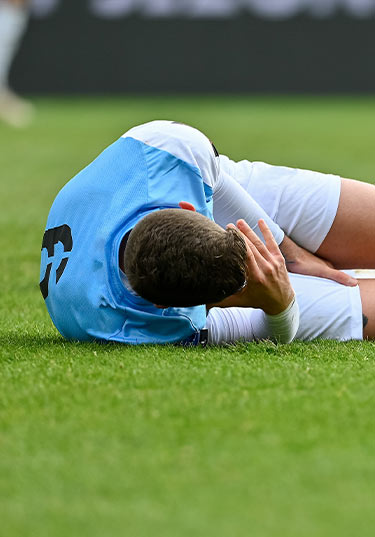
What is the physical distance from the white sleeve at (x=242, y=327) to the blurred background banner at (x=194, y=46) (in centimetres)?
1352

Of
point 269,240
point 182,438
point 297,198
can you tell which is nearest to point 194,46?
point 297,198

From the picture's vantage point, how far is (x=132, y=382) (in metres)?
2.40

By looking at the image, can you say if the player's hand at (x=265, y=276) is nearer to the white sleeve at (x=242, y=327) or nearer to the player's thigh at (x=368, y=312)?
the white sleeve at (x=242, y=327)

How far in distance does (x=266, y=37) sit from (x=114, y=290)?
14222mm

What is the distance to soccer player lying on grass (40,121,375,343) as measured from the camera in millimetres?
2383

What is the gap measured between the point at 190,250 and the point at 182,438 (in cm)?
49

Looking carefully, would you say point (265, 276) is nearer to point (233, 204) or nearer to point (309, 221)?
point (233, 204)

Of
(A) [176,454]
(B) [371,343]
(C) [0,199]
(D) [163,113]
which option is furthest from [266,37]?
(A) [176,454]

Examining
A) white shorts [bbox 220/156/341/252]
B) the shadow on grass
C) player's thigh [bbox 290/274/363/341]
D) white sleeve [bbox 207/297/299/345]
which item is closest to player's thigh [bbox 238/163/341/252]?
white shorts [bbox 220/156/341/252]

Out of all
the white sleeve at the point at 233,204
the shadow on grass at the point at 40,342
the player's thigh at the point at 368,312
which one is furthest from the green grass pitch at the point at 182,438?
the white sleeve at the point at 233,204

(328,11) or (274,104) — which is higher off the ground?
(328,11)

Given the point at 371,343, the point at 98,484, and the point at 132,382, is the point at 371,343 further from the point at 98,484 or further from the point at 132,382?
the point at 98,484

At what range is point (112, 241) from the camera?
8.57ft

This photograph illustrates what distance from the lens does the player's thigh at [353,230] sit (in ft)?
10.0
